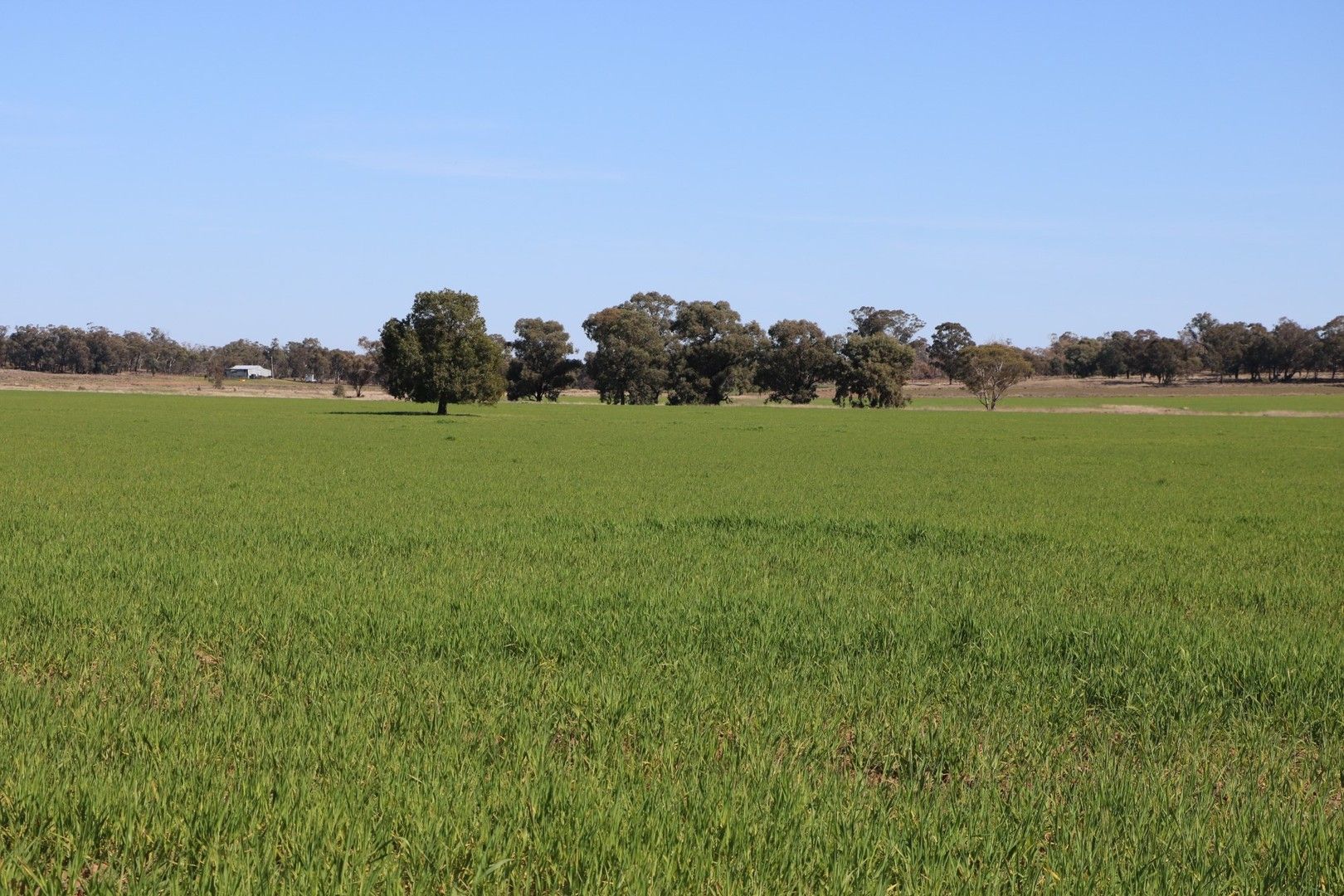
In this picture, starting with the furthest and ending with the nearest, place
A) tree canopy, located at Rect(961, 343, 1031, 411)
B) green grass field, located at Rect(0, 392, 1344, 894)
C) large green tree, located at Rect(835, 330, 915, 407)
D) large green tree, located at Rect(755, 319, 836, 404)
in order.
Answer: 1. large green tree, located at Rect(755, 319, 836, 404)
2. tree canopy, located at Rect(961, 343, 1031, 411)
3. large green tree, located at Rect(835, 330, 915, 407)
4. green grass field, located at Rect(0, 392, 1344, 894)

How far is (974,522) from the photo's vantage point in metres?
19.1

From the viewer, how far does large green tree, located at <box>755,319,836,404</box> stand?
438 feet

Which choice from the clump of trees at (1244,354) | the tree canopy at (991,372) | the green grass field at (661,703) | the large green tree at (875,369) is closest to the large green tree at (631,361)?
the large green tree at (875,369)

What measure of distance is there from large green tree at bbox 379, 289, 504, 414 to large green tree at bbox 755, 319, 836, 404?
63185mm

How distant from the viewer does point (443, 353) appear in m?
74.2

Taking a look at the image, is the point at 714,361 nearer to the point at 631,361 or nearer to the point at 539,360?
the point at 631,361

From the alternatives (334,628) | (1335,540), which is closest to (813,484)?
(1335,540)

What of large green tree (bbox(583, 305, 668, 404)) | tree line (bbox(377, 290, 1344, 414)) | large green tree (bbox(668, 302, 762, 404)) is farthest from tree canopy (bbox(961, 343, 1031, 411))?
large green tree (bbox(583, 305, 668, 404))

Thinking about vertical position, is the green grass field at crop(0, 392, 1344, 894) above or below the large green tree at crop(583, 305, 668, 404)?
below

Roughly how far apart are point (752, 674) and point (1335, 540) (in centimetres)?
1419

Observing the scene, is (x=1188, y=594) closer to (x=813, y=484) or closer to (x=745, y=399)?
(x=813, y=484)

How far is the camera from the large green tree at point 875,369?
4823 inches

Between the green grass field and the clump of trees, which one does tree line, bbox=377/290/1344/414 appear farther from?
the green grass field

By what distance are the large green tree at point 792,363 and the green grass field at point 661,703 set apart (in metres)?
115
